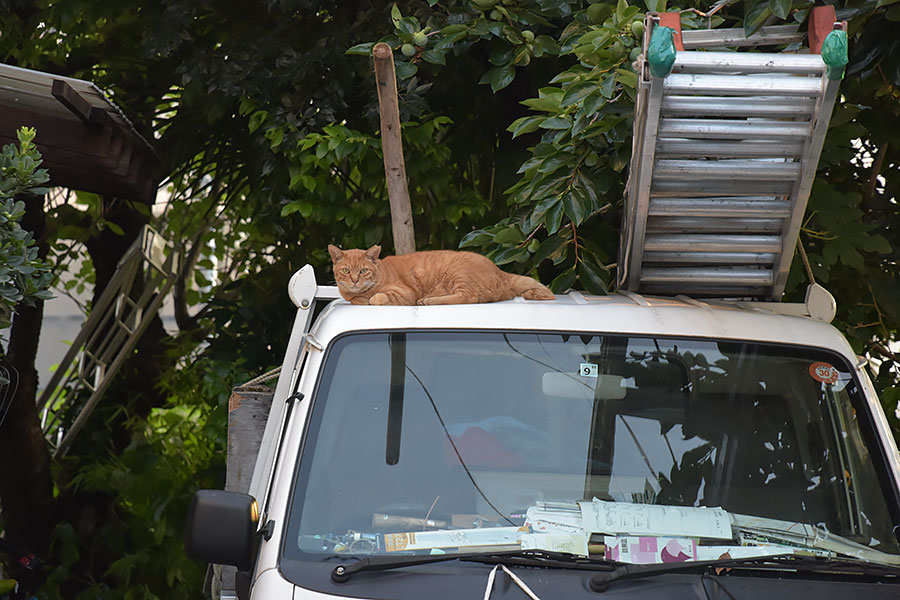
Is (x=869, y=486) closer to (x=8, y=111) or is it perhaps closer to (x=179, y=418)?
(x=8, y=111)

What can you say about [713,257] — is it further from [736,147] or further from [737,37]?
[737,37]

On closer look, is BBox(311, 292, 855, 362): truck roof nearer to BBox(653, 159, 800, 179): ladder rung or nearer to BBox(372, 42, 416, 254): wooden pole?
BBox(653, 159, 800, 179): ladder rung

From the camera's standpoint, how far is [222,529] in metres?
2.35

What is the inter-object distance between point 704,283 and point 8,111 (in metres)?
3.29

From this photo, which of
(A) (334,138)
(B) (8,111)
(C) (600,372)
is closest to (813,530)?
(C) (600,372)

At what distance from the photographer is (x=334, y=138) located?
475 cm

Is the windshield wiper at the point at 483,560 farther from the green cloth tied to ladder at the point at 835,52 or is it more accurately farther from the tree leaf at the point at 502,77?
the tree leaf at the point at 502,77

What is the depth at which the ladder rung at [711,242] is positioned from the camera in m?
3.16

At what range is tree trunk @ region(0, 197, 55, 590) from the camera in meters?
6.53

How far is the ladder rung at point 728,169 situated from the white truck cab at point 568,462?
0.41 meters

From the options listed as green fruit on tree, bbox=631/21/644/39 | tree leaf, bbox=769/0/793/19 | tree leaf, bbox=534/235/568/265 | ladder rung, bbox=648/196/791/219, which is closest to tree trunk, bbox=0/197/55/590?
tree leaf, bbox=534/235/568/265

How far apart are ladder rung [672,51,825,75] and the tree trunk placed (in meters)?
5.06

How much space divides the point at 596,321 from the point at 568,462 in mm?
451

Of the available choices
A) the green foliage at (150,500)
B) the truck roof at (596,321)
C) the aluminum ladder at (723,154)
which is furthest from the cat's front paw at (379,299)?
the green foliage at (150,500)
